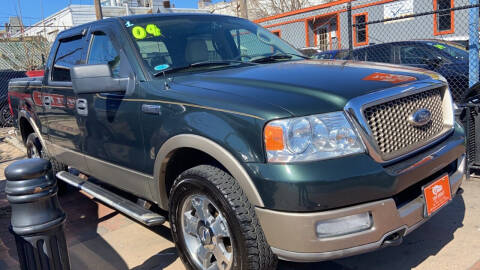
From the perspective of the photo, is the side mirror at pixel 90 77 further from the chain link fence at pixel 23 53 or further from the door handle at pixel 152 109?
the chain link fence at pixel 23 53

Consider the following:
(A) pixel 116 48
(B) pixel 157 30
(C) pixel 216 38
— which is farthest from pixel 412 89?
(A) pixel 116 48

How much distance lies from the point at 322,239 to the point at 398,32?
18.4 meters

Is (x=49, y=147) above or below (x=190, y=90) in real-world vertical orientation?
below

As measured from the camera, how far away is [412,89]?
109 inches

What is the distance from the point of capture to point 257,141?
2406mm

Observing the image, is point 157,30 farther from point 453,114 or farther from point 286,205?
point 453,114

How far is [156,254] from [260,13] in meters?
30.6

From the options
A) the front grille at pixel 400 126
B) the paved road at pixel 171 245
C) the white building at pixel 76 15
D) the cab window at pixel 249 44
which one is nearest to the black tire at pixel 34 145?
the paved road at pixel 171 245

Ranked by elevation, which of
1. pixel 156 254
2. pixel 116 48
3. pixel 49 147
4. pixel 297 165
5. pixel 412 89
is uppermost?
pixel 116 48

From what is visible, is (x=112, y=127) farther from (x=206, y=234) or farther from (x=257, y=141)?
(x=257, y=141)

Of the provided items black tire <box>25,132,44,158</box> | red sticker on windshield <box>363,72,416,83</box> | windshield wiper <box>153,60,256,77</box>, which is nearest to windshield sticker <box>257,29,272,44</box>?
windshield wiper <box>153,60,256,77</box>

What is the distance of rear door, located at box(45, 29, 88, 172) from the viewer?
Result: 4.28 m

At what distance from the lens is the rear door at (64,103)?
14.0ft

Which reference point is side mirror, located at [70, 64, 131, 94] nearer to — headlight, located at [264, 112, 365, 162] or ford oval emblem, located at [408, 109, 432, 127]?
headlight, located at [264, 112, 365, 162]
